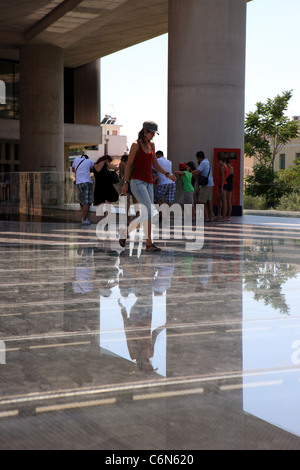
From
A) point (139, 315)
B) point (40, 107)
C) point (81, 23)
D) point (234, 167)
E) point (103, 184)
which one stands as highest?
point (81, 23)

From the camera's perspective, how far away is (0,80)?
129 feet

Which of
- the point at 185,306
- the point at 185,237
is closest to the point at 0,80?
the point at 185,237

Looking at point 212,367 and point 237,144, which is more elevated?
point 237,144

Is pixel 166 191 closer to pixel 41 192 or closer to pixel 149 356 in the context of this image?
pixel 41 192

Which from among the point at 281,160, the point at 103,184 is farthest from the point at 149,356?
the point at 281,160

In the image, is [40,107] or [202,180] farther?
[40,107]

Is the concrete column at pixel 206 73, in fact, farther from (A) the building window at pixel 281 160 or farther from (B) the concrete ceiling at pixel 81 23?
(A) the building window at pixel 281 160

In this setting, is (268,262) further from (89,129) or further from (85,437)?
(89,129)

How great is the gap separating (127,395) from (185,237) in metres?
9.11

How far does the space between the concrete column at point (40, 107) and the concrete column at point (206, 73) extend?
49.8ft

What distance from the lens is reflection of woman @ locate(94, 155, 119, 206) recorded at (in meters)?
14.4

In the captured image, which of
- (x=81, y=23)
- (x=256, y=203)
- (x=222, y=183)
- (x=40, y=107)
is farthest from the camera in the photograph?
(x=40, y=107)

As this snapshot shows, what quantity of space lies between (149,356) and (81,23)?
25271 millimetres

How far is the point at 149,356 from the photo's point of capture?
12.6ft
